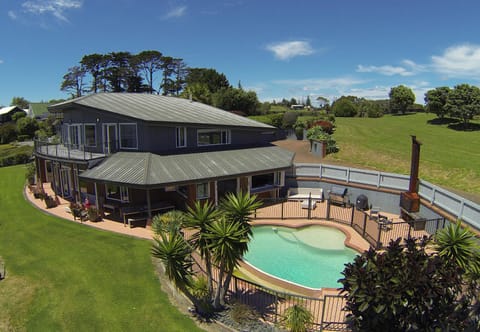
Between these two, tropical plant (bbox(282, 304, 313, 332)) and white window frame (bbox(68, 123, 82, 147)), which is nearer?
tropical plant (bbox(282, 304, 313, 332))

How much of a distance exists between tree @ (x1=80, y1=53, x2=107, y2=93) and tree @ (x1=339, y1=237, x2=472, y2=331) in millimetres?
89354

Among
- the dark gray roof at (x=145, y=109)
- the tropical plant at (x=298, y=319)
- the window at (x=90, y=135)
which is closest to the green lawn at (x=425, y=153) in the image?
the dark gray roof at (x=145, y=109)

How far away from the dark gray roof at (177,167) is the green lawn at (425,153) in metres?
10.9

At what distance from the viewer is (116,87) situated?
265 feet

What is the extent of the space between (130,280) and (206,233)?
4711mm

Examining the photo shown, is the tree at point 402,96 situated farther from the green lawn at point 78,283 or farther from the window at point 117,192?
the green lawn at point 78,283

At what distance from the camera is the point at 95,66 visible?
8119 cm

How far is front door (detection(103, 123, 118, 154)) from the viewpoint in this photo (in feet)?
66.8

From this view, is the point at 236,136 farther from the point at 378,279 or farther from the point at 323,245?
the point at 378,279

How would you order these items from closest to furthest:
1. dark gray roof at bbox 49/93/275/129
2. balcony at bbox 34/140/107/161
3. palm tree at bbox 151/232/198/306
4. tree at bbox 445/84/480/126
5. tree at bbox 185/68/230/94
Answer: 1. palm tree at bbox 151/232/198/306
2. balcony at bbox 34/140/107/161
3. dark gray roof at bbox 49/93/275/129
4. tree at bbox 445/84/480/126
5. tree at bbox 185/68/230/94

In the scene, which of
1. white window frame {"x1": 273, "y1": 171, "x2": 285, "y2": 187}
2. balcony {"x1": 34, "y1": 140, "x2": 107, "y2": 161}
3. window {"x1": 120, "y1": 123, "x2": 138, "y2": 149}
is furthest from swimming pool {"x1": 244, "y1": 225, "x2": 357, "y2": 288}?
balcony {"x1": 34, "y1": 140, "x2": 107, "y2": 161}

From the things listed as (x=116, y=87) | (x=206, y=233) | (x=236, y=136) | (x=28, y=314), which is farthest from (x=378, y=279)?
(x=116, y=87)

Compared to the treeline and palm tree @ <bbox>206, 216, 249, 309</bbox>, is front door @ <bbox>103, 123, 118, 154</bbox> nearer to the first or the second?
palm tree @ <bbox>206, 216, 249, 309</bbox>

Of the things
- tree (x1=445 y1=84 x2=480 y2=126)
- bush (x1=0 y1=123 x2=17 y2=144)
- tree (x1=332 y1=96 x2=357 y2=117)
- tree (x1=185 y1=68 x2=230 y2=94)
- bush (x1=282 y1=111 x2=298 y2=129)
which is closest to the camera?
tree (x1=445 y1=84 x2=480 y2=126)
